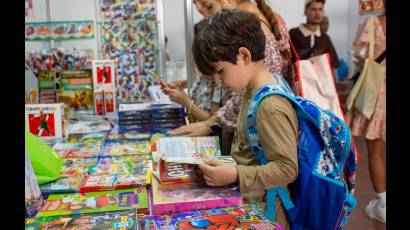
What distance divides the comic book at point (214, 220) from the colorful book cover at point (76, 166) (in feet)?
1.97

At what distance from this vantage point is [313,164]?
1292 mm

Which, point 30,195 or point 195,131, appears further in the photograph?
point 195,131

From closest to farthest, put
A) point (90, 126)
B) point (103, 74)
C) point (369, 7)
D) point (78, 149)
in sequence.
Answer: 1. point (78, 149)
2. point (90, 126)
3. point (103, 74)
4. point (369, 7)

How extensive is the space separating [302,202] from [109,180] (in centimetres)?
67

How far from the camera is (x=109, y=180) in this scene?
1.49m

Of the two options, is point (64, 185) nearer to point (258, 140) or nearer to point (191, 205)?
point (191, 205)

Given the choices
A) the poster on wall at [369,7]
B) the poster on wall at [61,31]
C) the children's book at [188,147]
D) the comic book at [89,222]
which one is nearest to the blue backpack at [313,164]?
the children's book at [188,147]

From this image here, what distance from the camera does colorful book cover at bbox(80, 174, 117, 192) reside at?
1.42 meters

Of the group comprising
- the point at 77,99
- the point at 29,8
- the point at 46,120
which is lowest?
the point at 46,120

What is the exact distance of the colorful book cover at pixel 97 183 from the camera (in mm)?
1418

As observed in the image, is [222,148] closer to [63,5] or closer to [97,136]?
[97,136]

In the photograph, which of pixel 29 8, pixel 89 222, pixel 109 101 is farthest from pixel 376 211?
pixel 29 8

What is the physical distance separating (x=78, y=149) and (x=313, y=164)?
3.86 feet
